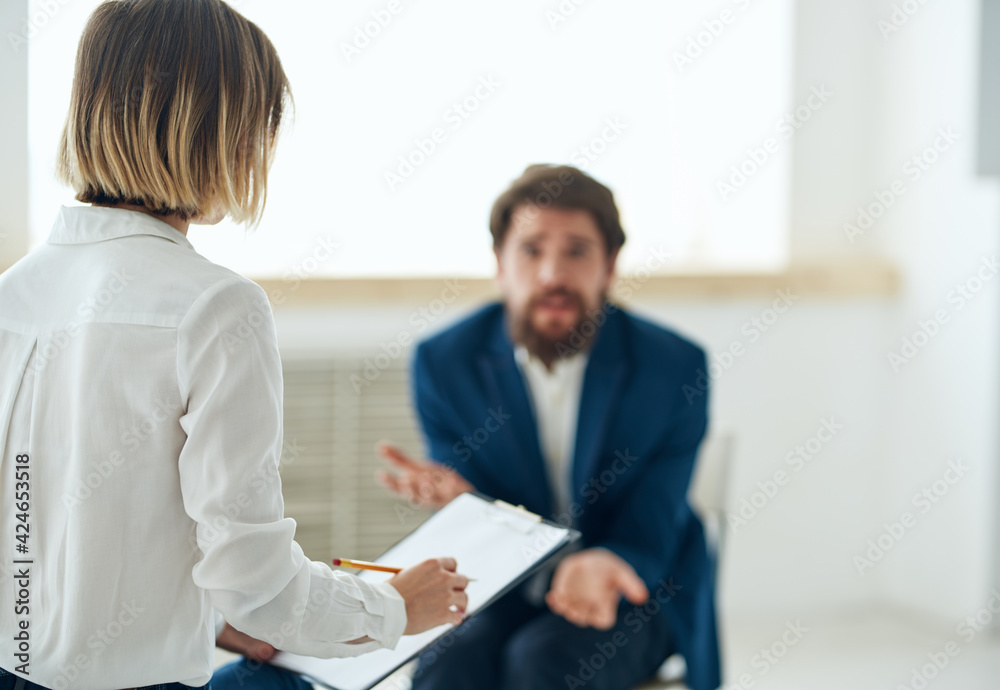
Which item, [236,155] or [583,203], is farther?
[583,203]

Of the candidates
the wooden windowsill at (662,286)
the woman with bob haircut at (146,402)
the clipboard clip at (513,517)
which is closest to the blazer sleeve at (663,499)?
the clipboard clip at (513,517)

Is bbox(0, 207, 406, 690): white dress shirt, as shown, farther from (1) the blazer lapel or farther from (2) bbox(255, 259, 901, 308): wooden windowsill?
(2) bbox(255, 259, 901, 308): wooden windowsill

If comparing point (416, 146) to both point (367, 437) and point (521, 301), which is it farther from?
point (521, 301)

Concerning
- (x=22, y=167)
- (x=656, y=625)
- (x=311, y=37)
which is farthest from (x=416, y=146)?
(x=656, y=625)

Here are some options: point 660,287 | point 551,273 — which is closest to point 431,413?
point 551,273

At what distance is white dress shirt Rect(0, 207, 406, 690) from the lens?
2.42 ft

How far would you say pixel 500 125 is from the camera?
2.64 metres

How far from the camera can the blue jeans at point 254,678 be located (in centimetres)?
100

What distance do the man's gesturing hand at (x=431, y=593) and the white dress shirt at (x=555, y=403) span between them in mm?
706

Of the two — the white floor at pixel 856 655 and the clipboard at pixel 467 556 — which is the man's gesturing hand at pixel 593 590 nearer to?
the clipboard at pixel 467 556

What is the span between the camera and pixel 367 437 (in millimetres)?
2498

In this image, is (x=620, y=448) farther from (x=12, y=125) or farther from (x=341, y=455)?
(x=12, y=125)

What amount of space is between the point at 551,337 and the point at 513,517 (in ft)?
1.96

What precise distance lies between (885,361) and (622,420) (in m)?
1.65
